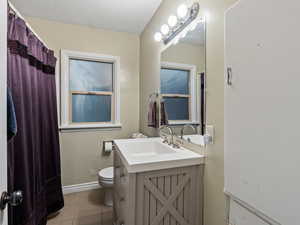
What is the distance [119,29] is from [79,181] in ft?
8.05

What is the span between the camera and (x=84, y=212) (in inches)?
79.3

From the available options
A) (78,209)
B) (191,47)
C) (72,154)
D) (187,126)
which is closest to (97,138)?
(72,154)

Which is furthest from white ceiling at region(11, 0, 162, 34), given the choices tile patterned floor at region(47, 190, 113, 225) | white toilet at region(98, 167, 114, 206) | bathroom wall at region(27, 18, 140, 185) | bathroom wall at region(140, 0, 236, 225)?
tile patterned floor at region(47, 190, 113, 225)

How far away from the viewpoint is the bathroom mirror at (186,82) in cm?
131

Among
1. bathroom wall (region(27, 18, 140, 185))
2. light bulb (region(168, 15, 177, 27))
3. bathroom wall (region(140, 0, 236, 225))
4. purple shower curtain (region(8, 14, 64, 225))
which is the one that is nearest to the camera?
bathroom wall (region(140, 0, 236, 225))

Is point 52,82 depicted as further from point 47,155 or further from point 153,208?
point 153,208

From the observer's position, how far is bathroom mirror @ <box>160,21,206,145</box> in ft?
4.30

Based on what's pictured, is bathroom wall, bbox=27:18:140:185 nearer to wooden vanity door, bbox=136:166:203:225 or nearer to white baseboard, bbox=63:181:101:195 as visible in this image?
white baseboard, bbox=63:181:101:195

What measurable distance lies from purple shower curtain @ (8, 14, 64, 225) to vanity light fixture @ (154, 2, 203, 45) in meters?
1.29

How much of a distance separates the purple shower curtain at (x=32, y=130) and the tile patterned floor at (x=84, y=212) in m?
0.13

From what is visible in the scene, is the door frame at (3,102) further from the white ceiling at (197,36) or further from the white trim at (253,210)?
the white ceiling at (197,36)

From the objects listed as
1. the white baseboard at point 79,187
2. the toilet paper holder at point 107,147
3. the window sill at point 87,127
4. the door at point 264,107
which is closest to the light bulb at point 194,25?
the door at point 264,107

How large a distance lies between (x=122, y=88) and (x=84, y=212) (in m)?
1.80

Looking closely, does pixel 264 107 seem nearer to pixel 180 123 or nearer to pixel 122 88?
pixel 180 123
